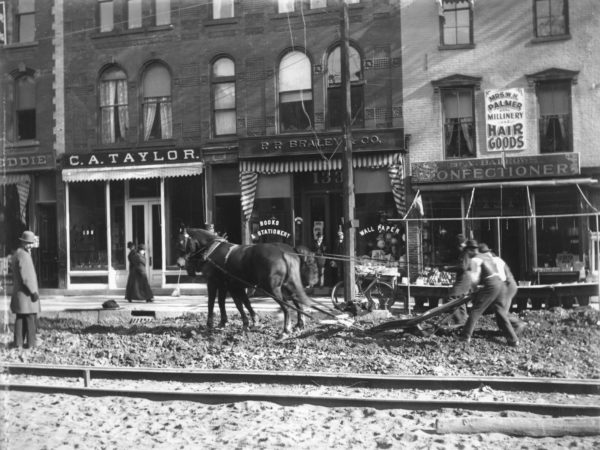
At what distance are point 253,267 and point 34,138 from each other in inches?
553

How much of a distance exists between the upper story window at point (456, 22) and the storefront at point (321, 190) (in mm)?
3074

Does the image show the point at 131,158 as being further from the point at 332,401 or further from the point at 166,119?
the point at 332,401

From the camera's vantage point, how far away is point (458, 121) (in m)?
18.8

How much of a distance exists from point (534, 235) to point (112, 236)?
13.4 m

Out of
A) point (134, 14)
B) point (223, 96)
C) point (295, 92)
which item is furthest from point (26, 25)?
point (295, 92)

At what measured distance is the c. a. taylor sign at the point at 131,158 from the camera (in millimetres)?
20719

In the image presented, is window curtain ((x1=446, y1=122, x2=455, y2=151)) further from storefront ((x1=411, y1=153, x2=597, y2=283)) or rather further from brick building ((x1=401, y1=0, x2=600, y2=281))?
storefront ((x1=411, y1=153, x2=597, y2=283))

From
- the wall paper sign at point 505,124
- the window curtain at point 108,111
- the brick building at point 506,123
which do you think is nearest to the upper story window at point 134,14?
the window curtain at point 108,111

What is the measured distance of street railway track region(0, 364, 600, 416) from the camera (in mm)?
6676

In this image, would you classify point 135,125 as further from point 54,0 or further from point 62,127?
point 54,0

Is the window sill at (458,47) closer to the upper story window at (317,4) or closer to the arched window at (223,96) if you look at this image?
the upper story window at (317,4)

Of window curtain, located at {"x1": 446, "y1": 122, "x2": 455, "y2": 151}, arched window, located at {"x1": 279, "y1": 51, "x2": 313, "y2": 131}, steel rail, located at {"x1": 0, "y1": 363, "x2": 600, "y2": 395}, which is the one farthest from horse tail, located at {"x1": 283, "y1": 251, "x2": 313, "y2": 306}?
arched window, located at {"x1": 279, "y1": 51, "x2": 313, "y2": 131}

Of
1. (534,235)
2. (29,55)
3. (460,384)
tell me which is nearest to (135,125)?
(29,55)

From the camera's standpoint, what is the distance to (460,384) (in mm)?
7375
